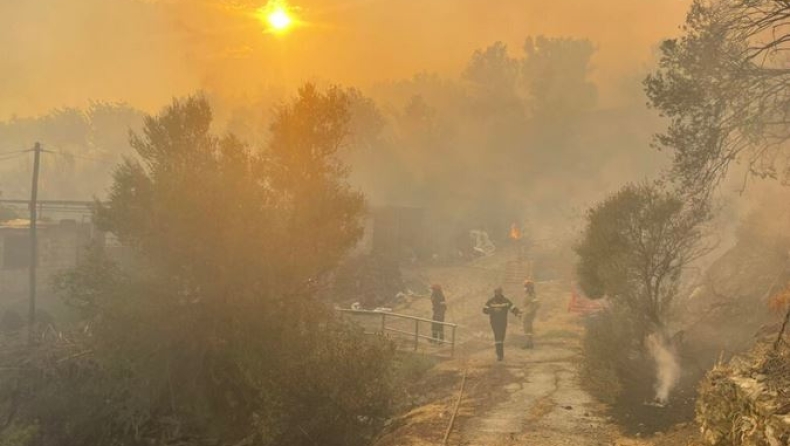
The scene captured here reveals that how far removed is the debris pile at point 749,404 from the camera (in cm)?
568

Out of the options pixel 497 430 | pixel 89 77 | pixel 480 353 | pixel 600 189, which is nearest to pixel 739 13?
pixel 497 430

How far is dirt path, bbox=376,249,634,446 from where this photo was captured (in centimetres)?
945

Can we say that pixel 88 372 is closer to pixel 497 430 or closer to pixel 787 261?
pixel 497 430

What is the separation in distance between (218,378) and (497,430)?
6412 millimetres

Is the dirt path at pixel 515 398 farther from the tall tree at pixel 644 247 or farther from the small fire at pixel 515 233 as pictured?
the small fire at pixel 515 233

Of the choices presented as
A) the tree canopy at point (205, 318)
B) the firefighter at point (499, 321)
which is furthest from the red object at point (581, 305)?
the tree canopy at point (205, 318)

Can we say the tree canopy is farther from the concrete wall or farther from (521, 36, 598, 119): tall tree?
(521, 36, 598, 119): tall tree

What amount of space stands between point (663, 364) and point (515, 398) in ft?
10.5

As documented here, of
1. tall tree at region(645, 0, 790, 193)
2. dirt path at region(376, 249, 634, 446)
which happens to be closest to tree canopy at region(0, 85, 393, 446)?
dirt path at region(376, 249, 634, 446)

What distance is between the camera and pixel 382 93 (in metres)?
69.2

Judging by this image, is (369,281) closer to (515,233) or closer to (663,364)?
(515,233)


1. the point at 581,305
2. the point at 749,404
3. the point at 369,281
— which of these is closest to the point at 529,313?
the point at 581,305

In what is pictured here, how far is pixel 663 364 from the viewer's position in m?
12.2

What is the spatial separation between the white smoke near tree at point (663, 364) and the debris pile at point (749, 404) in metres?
3.30
